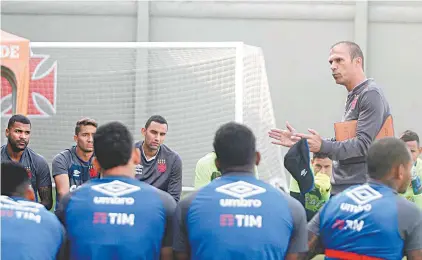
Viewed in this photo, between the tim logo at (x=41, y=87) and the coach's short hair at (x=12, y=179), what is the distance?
6.36 m

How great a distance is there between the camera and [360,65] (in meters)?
5.84

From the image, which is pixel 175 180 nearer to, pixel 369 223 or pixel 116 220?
pixel 116 220

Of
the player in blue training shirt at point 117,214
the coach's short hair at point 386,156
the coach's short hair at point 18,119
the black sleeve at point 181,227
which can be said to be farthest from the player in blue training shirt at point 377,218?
the coach's short hair at point 18,119

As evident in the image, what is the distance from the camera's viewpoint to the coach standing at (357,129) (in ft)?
18.3

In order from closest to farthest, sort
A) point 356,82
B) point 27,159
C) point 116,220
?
1. point 116,220
2. point 356,82
3. point 27,159

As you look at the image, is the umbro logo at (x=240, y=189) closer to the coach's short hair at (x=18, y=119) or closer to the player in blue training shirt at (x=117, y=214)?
the player in blue training shirt at (x=117, y=214)

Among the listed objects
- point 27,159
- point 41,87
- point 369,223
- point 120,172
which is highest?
point 41,87

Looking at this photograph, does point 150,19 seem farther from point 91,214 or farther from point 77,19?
point 91,214

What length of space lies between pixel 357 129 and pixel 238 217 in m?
1.53

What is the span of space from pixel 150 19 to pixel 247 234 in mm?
10533

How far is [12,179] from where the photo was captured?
15.5ft

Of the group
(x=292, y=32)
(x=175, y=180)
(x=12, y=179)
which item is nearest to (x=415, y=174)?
(x=175, y=180)

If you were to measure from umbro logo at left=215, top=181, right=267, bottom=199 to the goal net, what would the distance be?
6.20m

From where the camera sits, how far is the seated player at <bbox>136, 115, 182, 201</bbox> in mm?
8562
